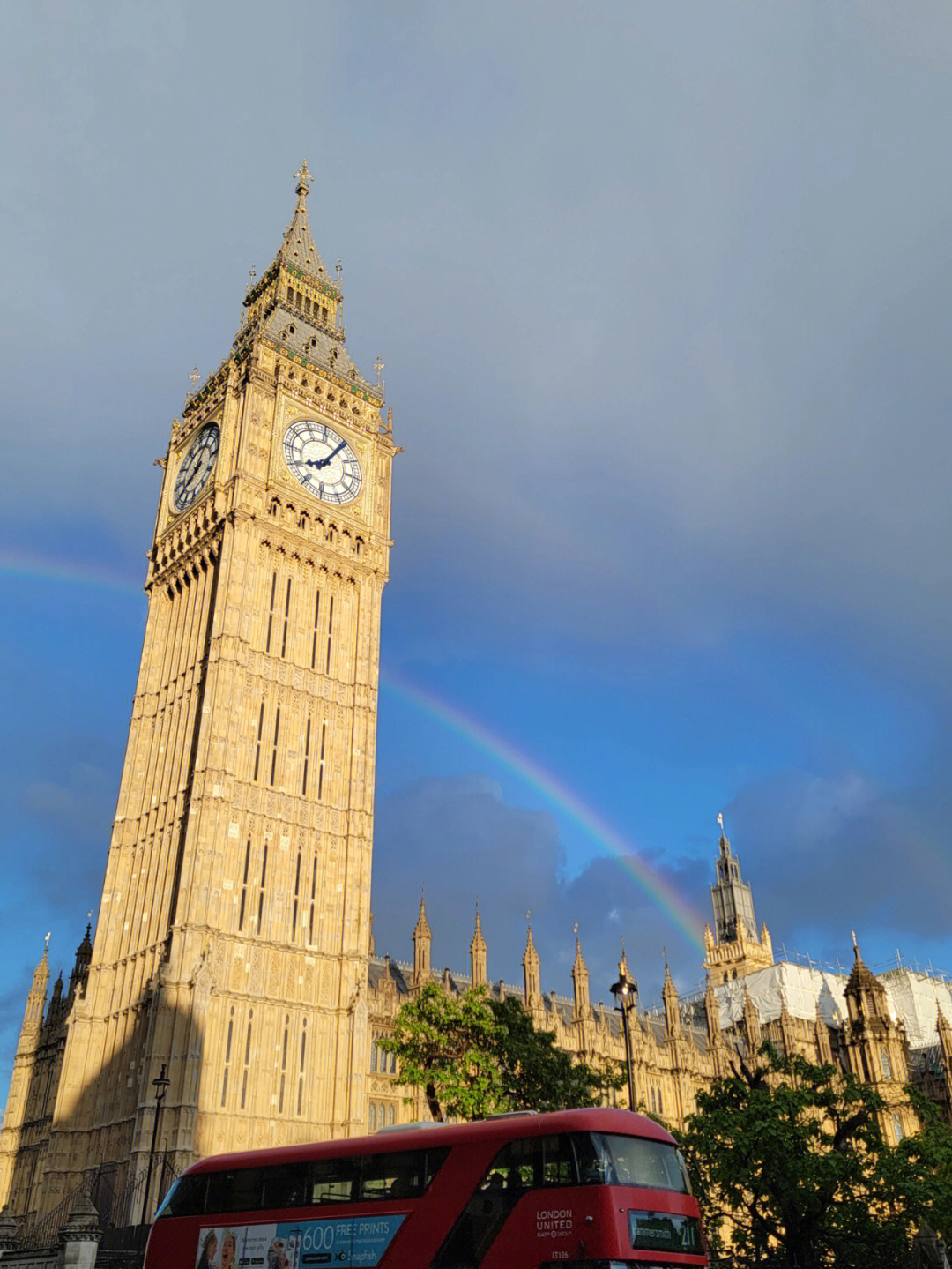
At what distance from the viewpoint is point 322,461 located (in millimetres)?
68375

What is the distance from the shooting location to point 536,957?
238 feet

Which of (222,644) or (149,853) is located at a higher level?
(222,644)

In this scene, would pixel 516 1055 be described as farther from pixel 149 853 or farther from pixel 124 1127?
pixel 149 853

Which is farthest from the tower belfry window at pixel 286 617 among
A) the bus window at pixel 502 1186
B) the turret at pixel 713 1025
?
the turret at pixel 713 1025

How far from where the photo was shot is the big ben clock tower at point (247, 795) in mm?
50312

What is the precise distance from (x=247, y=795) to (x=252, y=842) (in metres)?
2.45

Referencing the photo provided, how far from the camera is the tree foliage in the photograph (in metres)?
39.8

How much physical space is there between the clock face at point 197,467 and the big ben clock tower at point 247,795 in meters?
0.21

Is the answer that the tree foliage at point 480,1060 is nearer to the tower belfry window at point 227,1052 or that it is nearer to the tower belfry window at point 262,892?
the tower belfry window at point 227,1052

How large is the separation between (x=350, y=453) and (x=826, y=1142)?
48650 millimetres

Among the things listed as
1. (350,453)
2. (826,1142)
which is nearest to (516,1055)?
(826,1142)

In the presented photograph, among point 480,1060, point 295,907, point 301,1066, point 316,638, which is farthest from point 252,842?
point 480,1060

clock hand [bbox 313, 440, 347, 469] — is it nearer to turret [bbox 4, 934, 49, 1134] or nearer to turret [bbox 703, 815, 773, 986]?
turret [bbox 4, 934, 49, 1134]

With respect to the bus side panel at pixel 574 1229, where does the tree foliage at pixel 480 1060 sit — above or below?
above
